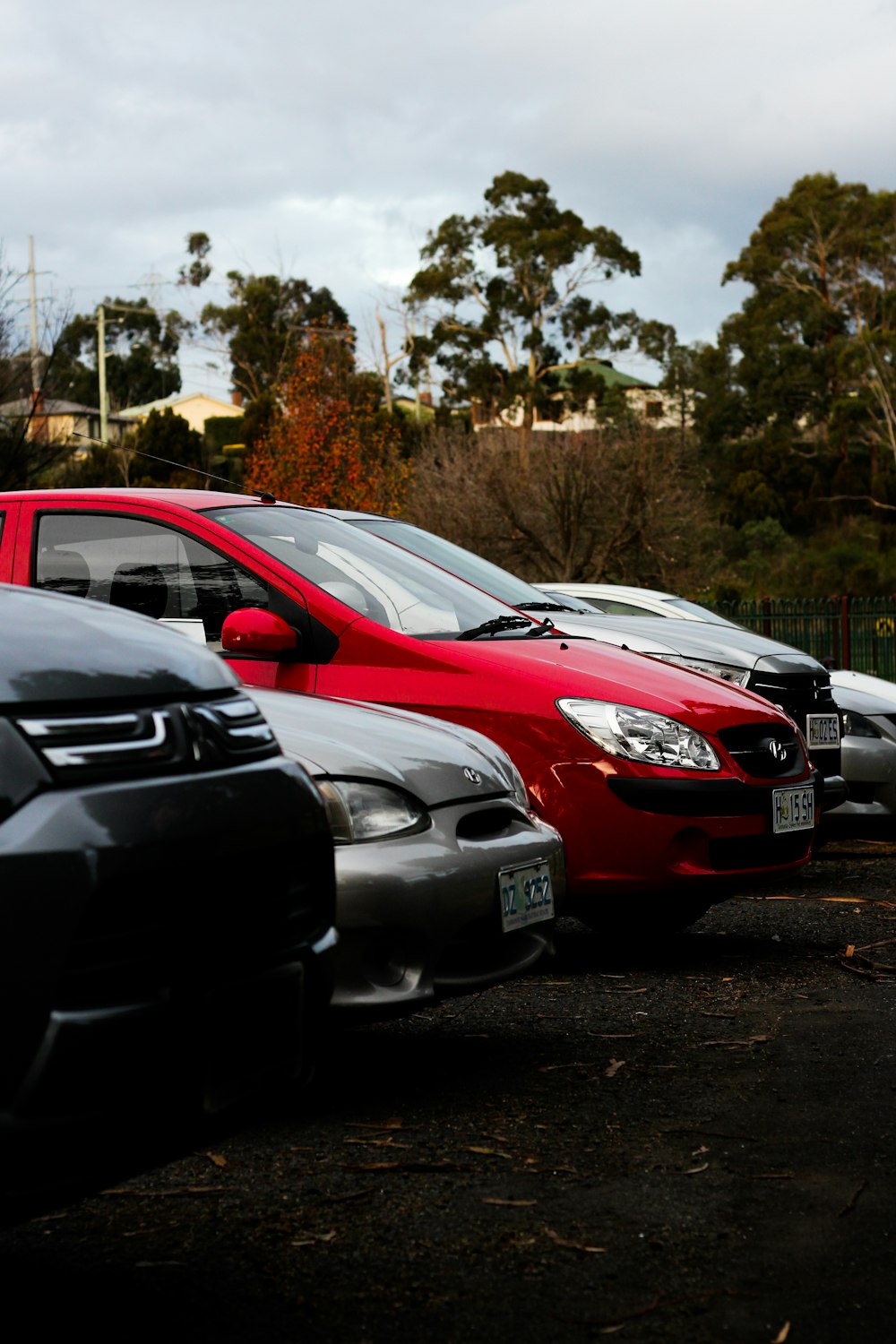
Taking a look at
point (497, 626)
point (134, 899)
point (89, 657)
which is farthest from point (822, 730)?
point (134, 899)

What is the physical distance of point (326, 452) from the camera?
3691 centimetres

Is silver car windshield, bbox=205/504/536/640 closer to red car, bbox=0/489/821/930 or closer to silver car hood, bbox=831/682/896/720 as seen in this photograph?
red car, bbox=0/489/821/930

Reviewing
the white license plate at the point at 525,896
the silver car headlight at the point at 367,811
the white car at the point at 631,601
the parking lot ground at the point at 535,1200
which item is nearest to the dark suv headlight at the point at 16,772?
the parking lot ground at the point at 535,1200

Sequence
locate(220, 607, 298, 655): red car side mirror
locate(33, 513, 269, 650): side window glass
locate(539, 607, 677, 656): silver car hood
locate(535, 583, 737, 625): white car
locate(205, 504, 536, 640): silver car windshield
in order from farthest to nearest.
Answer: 1. locate(535, 583, 737, 625): white car
2. locate(539, 607, 677, 656): silver car hood
3. locate(205, 504, 536, 640): silver car windshield
4. locate(33, 513, 269, 650): side window glass
5. locate(220, 607, 298, 655): red car side mirror

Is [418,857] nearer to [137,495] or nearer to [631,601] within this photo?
[137,495]

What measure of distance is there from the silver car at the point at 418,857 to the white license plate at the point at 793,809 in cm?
145

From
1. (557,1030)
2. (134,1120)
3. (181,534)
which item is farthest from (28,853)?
(181,534)

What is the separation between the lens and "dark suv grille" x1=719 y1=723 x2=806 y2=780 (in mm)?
5355

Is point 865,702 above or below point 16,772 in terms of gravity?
below

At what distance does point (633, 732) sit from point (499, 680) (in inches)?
18.5

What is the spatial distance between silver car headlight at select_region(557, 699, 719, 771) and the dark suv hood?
2619mm

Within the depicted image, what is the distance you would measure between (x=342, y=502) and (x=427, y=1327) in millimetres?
33876

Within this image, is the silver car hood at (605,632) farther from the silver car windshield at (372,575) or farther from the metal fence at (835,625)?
the metal fence at (835,625)

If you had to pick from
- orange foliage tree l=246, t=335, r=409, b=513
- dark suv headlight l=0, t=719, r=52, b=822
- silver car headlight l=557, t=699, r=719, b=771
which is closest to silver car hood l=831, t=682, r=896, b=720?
silver car headlight l=557, t=699, r=719, b=771
